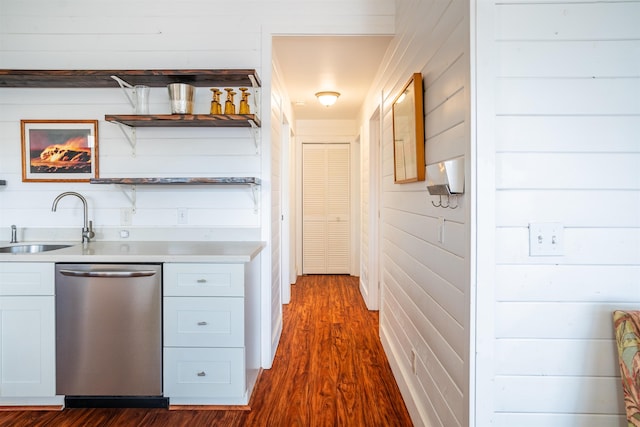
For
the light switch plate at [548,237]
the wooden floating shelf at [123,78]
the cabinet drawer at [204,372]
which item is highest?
the wooden floating shelf at [123,78]

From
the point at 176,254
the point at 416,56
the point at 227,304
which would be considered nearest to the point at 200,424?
the point at 227,304

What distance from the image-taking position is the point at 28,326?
2.08m

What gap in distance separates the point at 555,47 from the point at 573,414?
126 cm

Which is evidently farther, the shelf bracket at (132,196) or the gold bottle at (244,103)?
the shelf bracket at (132,196)

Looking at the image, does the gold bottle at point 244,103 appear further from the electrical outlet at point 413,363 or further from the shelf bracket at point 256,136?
the electrical outlet at point 413,363

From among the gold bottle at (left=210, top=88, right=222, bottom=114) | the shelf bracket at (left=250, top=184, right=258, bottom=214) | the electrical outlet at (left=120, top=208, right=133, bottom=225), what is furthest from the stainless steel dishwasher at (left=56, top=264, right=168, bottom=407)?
the gold bottle at (left=210, top=88, right=222, bottom=114)

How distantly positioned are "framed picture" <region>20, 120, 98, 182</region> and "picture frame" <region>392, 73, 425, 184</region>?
2.06m

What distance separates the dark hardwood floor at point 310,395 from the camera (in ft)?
6.64

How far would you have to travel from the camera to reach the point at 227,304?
2.08m

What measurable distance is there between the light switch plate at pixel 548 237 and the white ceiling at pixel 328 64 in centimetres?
190

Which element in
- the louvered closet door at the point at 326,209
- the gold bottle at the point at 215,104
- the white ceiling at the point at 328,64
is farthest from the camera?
the louvered closet door at the point at 326,209

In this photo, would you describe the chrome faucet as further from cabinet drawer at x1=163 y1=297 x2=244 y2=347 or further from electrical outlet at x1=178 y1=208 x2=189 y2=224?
cabinet drawer at x1=163 y1=297 x2=244 y2=347

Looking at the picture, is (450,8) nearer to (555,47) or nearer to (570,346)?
(555,47)

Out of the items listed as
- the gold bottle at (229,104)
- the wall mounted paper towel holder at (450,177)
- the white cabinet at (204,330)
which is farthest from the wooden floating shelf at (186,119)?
the wall mounted paper towel holder at (450,177)
